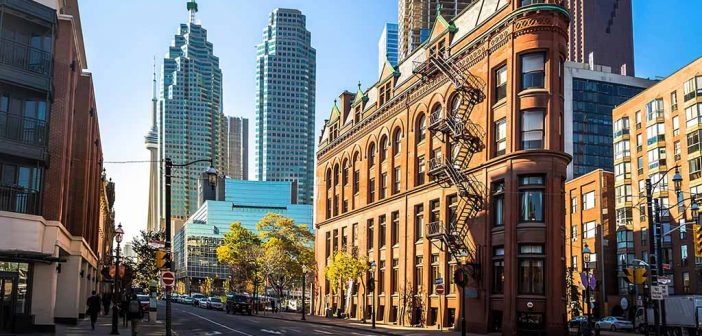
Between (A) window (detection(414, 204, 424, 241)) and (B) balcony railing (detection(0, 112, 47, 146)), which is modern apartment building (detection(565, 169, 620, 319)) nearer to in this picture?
(A) window (detection(414, 204, 424, 241))

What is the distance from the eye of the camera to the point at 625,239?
94438 millimetres

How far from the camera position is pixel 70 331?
37.9m

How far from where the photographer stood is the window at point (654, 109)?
88.0 meters

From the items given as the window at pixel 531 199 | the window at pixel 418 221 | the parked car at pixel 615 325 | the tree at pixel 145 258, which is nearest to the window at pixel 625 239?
the parked car at pixel 615 325

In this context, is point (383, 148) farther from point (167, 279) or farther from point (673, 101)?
point (167, 279)

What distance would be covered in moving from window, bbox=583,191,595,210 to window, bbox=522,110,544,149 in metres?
57.3

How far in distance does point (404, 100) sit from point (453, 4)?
10504cm

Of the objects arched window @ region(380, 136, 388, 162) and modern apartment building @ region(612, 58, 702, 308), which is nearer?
arched window @ region(380, 136, 388, 162)

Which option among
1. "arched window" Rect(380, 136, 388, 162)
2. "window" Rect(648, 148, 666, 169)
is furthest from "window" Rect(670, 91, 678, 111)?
"arched window" Rect(380, 136, 388, 162)

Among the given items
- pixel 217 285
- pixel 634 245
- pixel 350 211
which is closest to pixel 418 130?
pixel 350 211

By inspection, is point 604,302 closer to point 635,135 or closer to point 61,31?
point 635,135

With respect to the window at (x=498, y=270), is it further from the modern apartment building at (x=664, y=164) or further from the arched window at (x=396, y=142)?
the modern apartment building at (x=664, y=164)

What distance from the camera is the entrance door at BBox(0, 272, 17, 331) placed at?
32.7 meters

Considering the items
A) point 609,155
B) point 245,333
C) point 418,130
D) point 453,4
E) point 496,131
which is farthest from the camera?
point 453,4
